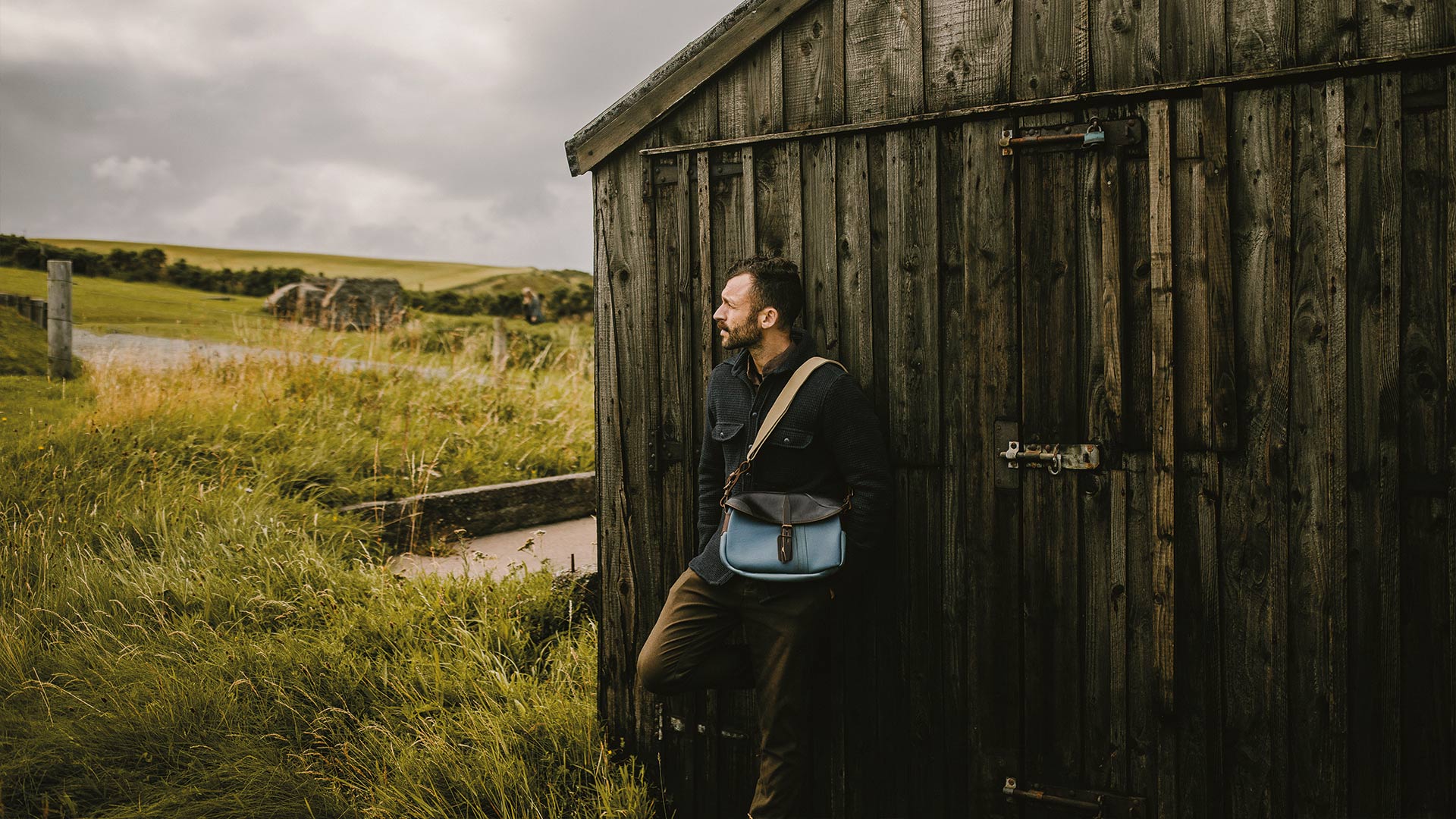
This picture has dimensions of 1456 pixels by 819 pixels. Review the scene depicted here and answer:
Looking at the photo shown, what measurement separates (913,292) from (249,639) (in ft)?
13.8

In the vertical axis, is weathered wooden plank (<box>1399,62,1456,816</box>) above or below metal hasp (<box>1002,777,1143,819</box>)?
above

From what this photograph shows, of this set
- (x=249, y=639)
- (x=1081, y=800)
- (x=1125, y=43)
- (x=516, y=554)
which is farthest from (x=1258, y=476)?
(x=516, y=554)

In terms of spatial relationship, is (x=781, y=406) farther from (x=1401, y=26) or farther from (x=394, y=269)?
(x=394, y=269)

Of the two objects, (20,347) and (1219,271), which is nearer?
(1219,271)

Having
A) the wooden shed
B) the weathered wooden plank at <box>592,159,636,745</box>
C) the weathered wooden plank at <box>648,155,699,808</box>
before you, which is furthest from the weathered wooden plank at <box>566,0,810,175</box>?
the weathered wooden plank at <box>648,155,699,808</box>

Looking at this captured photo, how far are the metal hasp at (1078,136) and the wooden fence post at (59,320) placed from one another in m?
9.66

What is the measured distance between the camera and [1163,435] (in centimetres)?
285

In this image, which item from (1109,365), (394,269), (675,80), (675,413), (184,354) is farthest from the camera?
(394,269)

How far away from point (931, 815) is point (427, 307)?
27179mm

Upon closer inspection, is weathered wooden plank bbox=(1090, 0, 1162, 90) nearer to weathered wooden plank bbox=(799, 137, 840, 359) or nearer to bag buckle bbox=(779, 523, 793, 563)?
weathered wooden plank bbox=(799, 137, 840, 359)

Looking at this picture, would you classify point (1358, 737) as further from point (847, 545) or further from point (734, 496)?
point (734, 496)

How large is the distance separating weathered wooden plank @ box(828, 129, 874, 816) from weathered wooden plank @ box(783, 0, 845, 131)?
15 cm

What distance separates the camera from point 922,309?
3.21m

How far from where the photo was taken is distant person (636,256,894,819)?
291 centimetres
